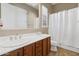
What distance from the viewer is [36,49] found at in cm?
157

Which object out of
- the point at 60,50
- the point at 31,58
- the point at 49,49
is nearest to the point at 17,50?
the point at 31,58

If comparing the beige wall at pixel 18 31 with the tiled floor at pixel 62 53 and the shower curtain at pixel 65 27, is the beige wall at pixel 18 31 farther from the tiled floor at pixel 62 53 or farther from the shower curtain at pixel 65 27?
the tiled floor at pixel 62 53

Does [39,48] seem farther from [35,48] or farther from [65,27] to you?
[65,27]

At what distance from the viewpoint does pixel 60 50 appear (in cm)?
156

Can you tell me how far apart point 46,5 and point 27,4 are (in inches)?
10.4

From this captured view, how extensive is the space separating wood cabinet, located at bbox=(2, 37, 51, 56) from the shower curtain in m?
0.14

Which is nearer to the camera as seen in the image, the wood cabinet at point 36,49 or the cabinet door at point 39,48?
the wood cabinet at point 36,49

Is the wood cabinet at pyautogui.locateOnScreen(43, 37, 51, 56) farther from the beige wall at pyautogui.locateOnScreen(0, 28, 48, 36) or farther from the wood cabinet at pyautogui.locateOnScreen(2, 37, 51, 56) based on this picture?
the beige wall at pyautogui.locateOnScreen(0, 28, 48, 36)

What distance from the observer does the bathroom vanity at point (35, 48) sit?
1.36 m

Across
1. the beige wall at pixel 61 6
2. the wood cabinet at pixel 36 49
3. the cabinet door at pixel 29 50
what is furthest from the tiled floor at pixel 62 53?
the beige wall at pixel 61 6

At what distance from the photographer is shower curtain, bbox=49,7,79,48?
4.93 feet

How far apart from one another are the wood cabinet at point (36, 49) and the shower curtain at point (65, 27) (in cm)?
14

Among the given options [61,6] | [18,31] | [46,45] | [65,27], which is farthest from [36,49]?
[61,6]

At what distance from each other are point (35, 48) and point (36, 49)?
0.02 meters
